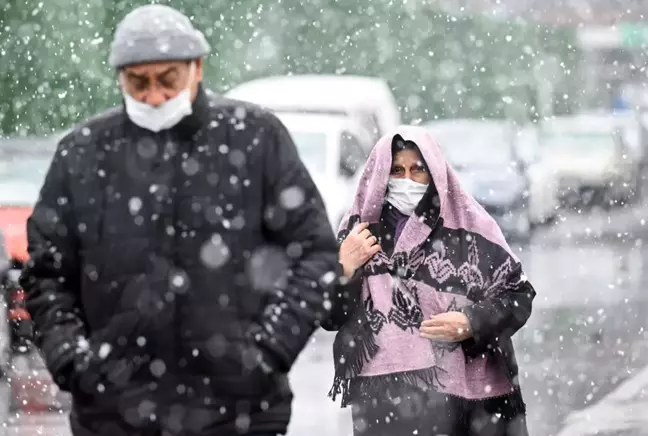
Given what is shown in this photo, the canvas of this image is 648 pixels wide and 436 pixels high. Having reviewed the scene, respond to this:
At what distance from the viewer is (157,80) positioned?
419 centimetres

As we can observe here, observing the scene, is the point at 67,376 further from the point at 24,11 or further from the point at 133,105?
the point at 24,11

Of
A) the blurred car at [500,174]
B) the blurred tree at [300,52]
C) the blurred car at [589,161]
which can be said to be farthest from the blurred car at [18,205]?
the blurred car at [589,161]

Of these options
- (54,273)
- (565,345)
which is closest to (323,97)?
(565,345)

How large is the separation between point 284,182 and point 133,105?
0.42 meters

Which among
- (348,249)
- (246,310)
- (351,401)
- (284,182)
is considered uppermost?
(284,182)

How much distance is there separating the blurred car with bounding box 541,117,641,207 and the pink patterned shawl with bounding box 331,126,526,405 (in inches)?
1034

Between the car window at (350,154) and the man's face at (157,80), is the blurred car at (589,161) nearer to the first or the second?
the car window at (350,154)

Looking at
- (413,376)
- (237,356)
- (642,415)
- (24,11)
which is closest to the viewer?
(237,356)

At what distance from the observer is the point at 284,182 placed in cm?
420

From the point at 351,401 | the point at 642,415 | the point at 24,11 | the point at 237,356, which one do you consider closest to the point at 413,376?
the point at 351,401

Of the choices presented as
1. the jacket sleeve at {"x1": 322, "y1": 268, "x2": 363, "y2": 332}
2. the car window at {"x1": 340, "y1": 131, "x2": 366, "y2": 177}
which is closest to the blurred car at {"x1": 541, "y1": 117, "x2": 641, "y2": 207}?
the car window at {"x1": 340, "y1": 131, "x2": 366, "y2": 177}

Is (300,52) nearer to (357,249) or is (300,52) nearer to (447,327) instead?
(357,249)

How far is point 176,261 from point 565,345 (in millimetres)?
9041

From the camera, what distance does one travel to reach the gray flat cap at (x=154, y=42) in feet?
13.6
